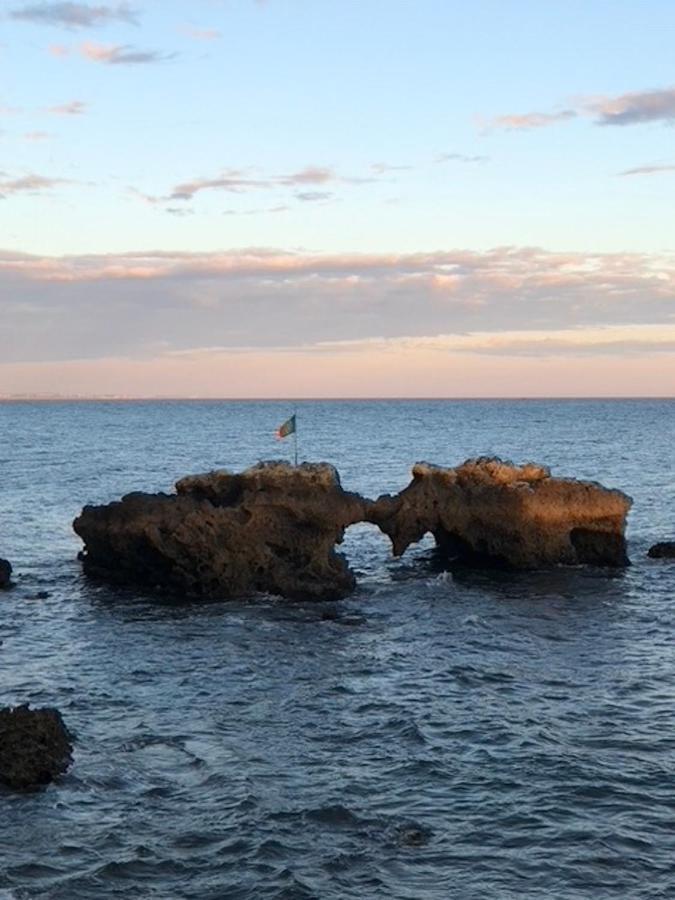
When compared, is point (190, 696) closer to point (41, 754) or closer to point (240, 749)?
point (240, 749)

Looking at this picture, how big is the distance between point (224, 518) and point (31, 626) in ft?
26.1

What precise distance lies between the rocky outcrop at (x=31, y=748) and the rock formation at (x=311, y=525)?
16.7 m

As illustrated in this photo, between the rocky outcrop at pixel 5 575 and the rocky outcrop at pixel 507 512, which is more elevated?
the rocky outcrop at pixel 507 512

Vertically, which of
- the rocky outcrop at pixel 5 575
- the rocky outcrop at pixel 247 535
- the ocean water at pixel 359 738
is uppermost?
the rocky outcrop at pixel 247 535

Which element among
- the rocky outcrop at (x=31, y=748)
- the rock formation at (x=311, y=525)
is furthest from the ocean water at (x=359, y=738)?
the rock formation at (x=311, y=525)

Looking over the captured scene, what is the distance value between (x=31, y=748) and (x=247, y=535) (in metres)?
18.6

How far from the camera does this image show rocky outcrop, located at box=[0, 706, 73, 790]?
23.5 metres

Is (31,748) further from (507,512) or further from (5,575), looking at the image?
(507,512)

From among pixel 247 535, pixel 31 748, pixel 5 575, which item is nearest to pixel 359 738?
pixel 31 748

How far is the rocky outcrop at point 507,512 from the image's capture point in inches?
1802

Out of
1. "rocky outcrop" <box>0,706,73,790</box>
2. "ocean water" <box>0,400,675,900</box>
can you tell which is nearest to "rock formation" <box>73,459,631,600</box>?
"ocean water" <box>0,400,675,900</box>

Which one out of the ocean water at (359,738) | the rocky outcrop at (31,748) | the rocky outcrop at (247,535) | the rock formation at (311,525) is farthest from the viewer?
the rock formation at (311,525)

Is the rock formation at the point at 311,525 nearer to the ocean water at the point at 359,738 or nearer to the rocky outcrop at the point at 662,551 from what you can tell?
the ocean water at the point at 359,738

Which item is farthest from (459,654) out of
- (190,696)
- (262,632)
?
(190,696)
